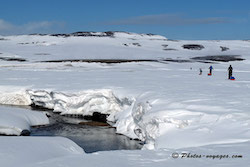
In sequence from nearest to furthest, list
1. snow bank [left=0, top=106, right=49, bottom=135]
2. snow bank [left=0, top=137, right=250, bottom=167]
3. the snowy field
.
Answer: snow bank [left=0, top=137, right=250, bottom=167]
the snowy field
snow bank [left=0, top=106, right=49, bottom=135]

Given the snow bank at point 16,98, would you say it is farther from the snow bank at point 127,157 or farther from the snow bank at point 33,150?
the snow bank at point 127,157

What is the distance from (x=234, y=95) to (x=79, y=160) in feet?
31.5

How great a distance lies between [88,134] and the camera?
1359 centimetres

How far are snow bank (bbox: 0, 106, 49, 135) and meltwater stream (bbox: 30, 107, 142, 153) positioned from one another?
0.47 metres

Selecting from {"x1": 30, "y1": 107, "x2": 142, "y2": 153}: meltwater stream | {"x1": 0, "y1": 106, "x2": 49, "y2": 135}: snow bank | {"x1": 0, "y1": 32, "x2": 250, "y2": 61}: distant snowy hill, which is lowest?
{"x1": 30, "y1": 107, "x2": 142, "y2": 153}: meltwater stream

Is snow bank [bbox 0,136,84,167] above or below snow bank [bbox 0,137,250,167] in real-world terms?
below

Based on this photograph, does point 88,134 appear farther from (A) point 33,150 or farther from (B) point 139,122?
(A) point 33,150

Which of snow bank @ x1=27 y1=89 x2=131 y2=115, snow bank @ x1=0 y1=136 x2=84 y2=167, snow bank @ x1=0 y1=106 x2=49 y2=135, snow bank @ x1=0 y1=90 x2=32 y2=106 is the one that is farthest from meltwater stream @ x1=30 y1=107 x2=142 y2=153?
snow bank @ x1=0 y1=90 x2=32 y2=106

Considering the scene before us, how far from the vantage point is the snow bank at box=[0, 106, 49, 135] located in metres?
12.2

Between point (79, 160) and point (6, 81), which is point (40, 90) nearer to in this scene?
point (6, 81)

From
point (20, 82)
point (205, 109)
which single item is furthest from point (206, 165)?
point (20, 82)

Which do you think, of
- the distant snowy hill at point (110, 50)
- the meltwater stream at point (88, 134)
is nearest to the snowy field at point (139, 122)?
the meltwater stream at point (88, 134)

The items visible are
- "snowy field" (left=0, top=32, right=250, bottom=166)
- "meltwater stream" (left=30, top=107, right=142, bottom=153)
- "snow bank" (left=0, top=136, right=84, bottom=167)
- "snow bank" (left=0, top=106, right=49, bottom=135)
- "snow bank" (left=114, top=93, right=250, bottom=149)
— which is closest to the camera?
"snowy field" (left=0, top=32, right=250, bottom=166)

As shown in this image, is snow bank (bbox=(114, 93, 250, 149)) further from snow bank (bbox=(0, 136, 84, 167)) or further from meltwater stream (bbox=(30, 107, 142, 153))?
snow bank (bbox=(0, 136, 84, 167))
